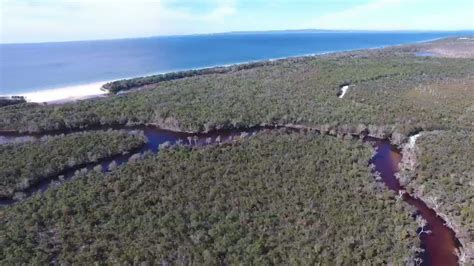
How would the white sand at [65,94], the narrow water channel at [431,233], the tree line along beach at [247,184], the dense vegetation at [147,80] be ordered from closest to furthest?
the tree line along beach at [247,184] < the narrow water channel at [431,233] < the white sand at [65,94] < the dense vegetation at [147,80]

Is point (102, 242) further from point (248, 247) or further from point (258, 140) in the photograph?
point (258, 140)

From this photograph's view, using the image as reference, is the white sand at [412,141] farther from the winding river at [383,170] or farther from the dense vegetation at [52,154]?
the dense vegetation at [52,154]

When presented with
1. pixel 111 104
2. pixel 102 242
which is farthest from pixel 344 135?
pixel 111 104

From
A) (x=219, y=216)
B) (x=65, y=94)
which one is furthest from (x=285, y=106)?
(x=65, y=94)

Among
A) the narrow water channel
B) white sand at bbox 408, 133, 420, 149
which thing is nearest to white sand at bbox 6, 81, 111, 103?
the narrow water channel

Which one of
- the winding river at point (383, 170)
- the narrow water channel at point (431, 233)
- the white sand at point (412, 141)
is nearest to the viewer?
the narrow water channel at point (431, 233)

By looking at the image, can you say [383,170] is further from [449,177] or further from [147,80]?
[147,80]

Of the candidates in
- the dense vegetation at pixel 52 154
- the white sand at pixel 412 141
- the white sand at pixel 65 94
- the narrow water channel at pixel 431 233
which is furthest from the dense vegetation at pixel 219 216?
the white sand at pixel 65 94
